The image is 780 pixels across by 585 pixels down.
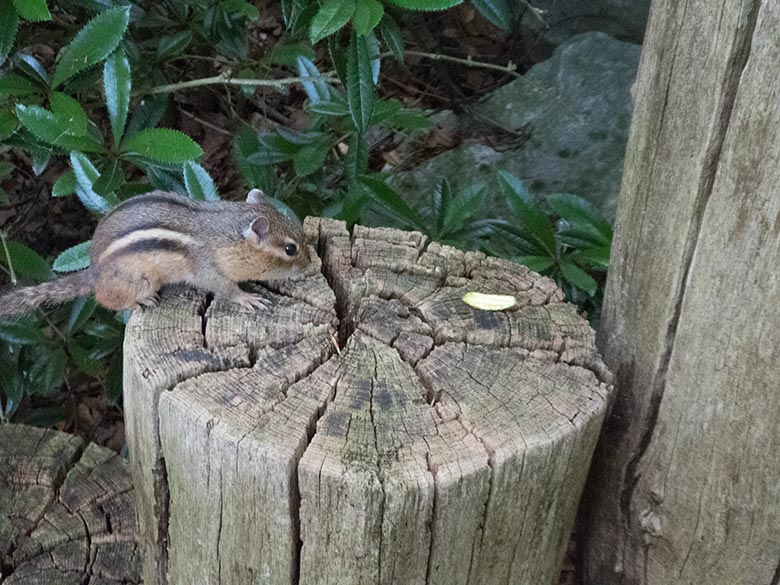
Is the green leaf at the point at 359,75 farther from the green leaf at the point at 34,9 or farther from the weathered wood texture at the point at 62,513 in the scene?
the weathered wood texture at the point at 62,513

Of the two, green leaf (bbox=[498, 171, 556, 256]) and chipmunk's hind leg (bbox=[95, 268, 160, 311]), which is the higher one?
green leaf (bbox=[498, 171, 556, 256])

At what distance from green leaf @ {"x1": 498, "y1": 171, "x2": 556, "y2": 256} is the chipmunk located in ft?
3.38

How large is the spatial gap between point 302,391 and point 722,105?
1164 millimetres

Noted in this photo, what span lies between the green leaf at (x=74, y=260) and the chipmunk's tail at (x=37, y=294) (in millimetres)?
99

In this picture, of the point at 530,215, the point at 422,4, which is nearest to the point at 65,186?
the point at 422,4

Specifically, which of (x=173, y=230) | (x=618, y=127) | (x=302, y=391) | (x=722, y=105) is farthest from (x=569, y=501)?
(x=618, y=127)

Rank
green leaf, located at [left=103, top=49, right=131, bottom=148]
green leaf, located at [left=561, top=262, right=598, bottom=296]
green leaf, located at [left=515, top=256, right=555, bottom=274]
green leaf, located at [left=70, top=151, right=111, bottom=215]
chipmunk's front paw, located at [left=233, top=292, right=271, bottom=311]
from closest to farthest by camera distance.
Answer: chipmunk's front paw, located at [left=233, top=292, right=271, bottom=311] < green leaf, located at [left=70, top=151, right=111, bottom=215] < green leaf, located at [left=103, top=49, right=131, bottom=148] < green leaf, located at [left=561, top=262, right=598, bottom=296] < green leaf, located at [left=515, top=256, right=555, bottom=274]

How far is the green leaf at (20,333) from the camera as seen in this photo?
10.5 feet

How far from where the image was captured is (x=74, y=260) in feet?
9.61

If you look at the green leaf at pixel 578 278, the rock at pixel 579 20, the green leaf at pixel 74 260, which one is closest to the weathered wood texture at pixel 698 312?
the green leaf at pixel 578 278

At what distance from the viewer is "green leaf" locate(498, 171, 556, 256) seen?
336cm

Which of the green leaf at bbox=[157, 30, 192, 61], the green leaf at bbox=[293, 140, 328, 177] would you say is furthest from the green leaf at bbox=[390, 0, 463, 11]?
the green leaf at bbox=[157, 30, 192, 61]

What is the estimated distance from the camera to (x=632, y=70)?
5.38 metres

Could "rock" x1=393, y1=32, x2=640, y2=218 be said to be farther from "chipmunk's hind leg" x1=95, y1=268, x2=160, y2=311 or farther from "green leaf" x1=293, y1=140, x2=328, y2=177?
"chipmunk's hind leg" x1=95, y1=268, x2=160, y2=311
